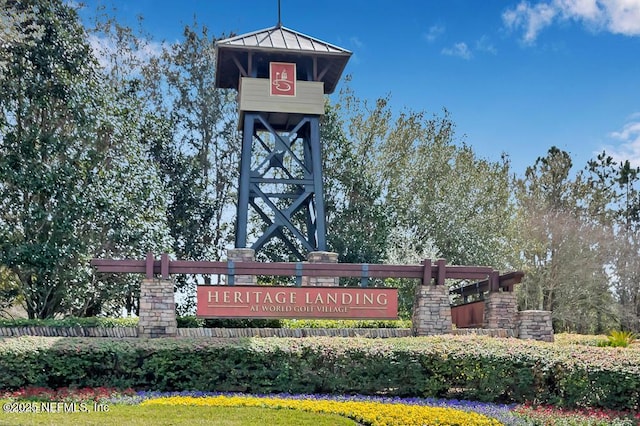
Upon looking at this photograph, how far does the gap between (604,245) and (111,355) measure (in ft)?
90.8

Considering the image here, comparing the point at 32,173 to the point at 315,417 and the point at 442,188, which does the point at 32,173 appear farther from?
the point at 442,188

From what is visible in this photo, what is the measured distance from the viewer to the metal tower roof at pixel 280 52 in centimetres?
1948

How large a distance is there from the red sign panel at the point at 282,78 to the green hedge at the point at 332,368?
33.6 feet

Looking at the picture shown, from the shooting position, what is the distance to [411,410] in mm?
9219

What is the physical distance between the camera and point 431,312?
1450 cm

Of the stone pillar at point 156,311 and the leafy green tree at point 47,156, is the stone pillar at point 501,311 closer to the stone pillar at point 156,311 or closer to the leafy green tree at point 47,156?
the stone pillar at point 156,311

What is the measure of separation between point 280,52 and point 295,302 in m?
8.47

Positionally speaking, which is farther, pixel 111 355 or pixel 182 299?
pixel 182 299

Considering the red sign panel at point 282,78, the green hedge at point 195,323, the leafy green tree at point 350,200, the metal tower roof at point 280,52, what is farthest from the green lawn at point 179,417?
the leafy green tree at point 350,200

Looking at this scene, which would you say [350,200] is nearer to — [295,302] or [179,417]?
[295,302]

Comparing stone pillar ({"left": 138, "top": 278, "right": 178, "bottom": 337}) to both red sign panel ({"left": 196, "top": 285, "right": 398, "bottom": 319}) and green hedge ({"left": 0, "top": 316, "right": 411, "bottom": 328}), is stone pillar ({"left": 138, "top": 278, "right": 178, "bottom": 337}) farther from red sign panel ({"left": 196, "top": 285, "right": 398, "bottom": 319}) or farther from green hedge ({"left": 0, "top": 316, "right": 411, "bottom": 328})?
green hedge ({"left": 0, "top": 316, "right": 411, "bottom": 328})

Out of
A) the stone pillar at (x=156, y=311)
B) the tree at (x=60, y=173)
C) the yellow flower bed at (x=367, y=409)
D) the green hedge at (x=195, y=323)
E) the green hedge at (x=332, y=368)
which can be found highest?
the tree at (x=60, y=173)

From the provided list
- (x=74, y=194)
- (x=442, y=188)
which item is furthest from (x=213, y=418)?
(x=442, y=188)

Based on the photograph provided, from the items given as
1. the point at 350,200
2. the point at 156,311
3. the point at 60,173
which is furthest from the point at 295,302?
the point at 350,200
